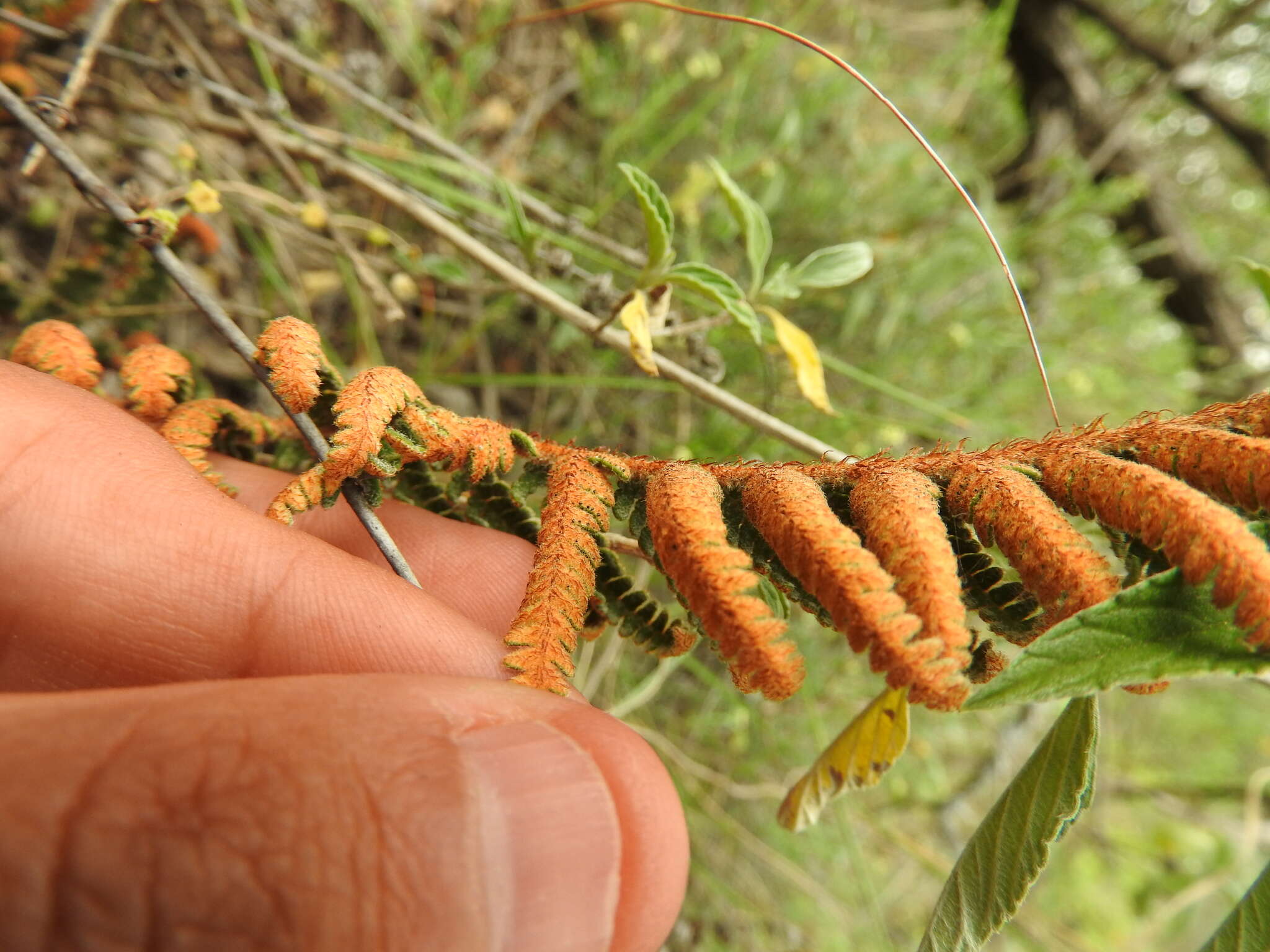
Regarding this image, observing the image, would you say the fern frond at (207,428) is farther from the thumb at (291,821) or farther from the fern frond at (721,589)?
the fern frond at (721,589)

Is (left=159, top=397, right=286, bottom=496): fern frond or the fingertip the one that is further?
(left=159, top=397, right=286, bottom=496): fern frond

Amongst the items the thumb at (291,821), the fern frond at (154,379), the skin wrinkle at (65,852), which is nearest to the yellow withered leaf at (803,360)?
the thumb at (291,821)

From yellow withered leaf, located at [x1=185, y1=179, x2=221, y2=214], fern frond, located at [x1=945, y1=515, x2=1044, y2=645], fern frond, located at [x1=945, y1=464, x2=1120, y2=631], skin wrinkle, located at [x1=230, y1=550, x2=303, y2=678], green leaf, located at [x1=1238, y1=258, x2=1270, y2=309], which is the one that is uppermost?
green leaf, located at [x1=1238, y1=258, x2=1270, y2=309]

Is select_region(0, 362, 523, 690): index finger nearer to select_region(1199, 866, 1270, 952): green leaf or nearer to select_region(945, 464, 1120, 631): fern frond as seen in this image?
select_region(945, 464, 1120, 631): fern frond

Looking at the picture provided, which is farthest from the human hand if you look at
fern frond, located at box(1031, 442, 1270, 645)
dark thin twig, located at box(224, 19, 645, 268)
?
dark thin twig, located at box(224, 19, 645, 268)

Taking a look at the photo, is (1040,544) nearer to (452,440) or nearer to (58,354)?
(452,440)

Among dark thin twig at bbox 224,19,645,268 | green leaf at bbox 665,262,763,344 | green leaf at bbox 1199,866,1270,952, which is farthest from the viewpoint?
dark thin twig at bbox 224,19,645,268

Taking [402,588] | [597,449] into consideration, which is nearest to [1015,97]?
[597,449]
